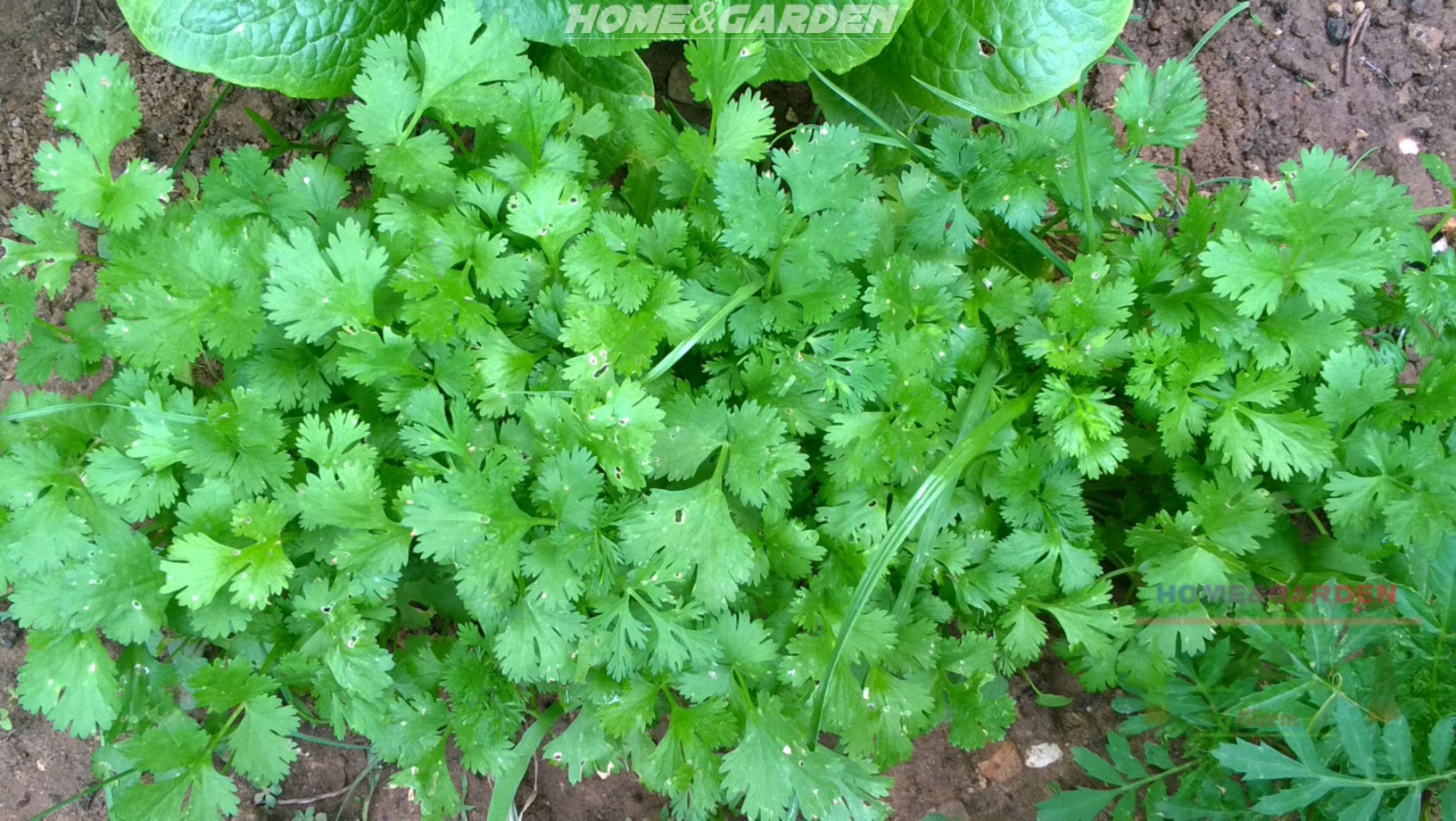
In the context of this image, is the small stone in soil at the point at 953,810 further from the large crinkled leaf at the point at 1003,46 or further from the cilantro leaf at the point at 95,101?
the cilantro leaf at the point at 95,101

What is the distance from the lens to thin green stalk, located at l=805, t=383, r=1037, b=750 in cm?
149

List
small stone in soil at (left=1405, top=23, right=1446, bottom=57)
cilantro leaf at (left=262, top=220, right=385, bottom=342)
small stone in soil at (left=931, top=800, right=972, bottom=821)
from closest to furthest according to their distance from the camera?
cilantro leaf at (left=262, top=220, right=385, bottom=342) < small stone in soil at (left=931, top=800, right=972, bottom=821) < small stone in soil at (left=1405, top=23, right=1446, bottom=57)

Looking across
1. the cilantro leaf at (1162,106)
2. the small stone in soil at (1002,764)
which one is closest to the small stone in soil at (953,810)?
the small stone in soil at (1002,764)

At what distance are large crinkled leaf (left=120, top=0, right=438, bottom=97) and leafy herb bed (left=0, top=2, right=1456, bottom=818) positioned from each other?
165 millimetres

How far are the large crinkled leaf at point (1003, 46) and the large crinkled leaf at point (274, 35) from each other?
3.19 ft

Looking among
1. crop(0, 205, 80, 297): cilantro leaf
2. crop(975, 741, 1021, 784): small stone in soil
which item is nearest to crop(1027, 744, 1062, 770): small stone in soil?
crop(975, 741, 1021, 784): small stone in soil

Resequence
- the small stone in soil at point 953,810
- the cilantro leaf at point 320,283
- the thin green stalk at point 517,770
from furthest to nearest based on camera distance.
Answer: the small stone in soil at point 953,810 < the thin green stalk at point 517,770 < the cilantro leaf at point 320,283

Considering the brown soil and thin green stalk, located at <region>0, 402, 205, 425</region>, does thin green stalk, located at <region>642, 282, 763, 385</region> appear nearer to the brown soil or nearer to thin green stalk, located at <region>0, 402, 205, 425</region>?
thin green stalk, located at <region>0, 402, 205, 425</region>

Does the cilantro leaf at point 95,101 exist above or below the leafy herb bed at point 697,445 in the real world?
above

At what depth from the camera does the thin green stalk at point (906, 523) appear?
4.88 ft

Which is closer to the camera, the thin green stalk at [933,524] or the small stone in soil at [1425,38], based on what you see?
the thin green stalk at [933,524]

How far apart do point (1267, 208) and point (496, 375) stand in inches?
50.9

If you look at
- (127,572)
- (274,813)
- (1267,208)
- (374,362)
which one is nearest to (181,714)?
(127,572)

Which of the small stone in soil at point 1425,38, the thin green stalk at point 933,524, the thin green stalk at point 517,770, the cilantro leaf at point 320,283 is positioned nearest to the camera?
the cilantro leaf at point 320,283
